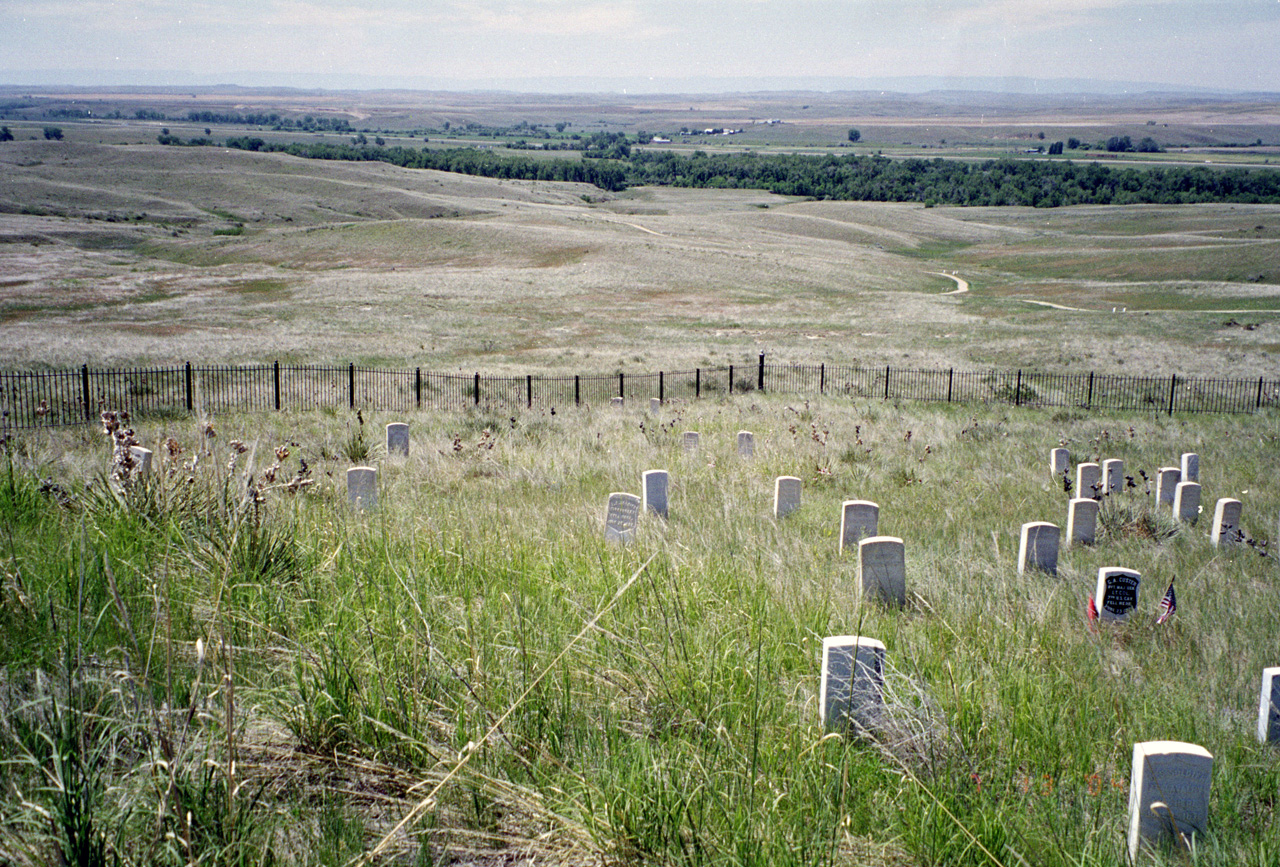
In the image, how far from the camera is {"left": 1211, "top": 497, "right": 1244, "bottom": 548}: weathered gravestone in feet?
29.5

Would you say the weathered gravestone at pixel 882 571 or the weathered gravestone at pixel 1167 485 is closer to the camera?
the weathered gravestone at pixel 882 571

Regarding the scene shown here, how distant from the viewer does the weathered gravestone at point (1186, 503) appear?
10.3 meters

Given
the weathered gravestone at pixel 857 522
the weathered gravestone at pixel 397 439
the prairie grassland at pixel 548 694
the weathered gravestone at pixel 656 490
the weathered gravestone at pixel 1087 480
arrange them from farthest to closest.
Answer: the weathered gravestone at pixel 397 439 → the weathered gravestone at pixel 1087 480 → the weathered gravestone at pixel 656 490 → the weathered gravestone at pixel 857 522 → the prairie grassland at pixel 548 694

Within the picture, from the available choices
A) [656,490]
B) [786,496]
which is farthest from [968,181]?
[656,490]

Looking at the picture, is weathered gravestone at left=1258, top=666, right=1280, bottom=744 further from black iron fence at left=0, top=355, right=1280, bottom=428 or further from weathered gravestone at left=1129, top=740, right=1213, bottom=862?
black iron fence at left=0, top=355, right=1280, bottom=428

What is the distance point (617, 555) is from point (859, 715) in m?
2.58

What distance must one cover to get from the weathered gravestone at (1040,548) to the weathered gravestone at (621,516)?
129 inches

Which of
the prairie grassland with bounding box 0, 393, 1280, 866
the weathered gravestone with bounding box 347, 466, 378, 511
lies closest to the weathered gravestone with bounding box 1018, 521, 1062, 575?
the prairie grassland with bounding box 0, 393, 1280, 866

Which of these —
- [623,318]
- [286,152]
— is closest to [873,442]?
[623,318]

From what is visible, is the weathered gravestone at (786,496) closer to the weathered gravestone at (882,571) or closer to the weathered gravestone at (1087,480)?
the weathered gravestone at (882,571)

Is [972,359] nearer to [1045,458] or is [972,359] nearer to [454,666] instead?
[1045,458]

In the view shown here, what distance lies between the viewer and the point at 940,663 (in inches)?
186

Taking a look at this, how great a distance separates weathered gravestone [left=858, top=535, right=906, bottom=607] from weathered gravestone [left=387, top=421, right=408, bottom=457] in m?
8.64

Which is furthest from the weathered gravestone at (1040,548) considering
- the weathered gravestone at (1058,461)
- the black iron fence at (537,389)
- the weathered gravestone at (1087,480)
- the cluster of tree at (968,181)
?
the cluster of tree at (968,181)
